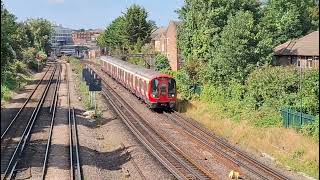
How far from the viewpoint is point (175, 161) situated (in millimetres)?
20984

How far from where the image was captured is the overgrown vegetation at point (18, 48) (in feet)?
72.2

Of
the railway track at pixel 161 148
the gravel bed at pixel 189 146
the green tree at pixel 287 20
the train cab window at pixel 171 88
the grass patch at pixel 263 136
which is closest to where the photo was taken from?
the railway track at pixel 161 148

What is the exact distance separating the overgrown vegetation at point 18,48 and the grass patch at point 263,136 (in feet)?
40.7

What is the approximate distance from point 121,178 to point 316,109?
1101 cm

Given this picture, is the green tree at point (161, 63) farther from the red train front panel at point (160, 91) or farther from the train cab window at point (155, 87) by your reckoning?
the train cab window at point (155, 87)

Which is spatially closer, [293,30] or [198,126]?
[198,126]

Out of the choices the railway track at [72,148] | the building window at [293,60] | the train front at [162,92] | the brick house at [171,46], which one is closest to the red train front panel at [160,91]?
the train front at [162,92]

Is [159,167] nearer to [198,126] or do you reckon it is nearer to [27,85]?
[198,126]

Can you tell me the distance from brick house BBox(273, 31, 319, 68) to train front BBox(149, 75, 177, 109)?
1030 cm

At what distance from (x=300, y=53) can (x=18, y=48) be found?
115ft

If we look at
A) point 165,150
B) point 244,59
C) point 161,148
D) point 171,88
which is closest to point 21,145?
point 161,148

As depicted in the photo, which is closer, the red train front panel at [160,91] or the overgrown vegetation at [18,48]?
the overgrown vegetation at [18,48]

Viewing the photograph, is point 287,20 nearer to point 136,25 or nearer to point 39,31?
point 136,25

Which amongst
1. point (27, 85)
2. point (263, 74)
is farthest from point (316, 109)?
point (27, 85)
